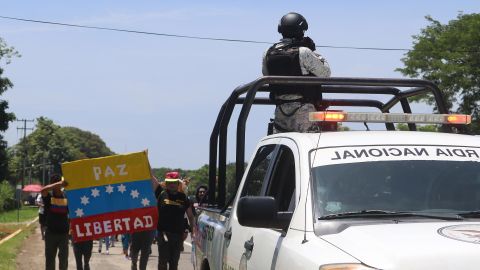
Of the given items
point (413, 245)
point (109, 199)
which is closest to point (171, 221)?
point (109, 199)

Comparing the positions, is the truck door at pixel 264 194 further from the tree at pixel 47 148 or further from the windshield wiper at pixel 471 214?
the tree at pixel 47 148

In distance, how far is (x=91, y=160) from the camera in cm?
1320

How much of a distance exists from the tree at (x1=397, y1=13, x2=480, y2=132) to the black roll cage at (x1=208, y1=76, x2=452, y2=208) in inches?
1074

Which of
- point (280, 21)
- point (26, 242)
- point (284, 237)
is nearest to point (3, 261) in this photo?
point (26, 242)

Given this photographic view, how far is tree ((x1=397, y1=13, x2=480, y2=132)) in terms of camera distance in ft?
115

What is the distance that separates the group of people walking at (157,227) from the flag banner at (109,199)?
20cm

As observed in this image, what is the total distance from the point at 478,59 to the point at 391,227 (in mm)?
32050

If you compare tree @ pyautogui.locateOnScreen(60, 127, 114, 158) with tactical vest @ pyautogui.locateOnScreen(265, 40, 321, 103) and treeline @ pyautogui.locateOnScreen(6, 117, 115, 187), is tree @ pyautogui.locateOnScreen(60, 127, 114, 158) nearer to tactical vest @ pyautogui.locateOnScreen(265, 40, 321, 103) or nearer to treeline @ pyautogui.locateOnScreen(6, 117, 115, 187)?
treeline @ pyautogui.locateOnScreen(6, 117, 115, 187)

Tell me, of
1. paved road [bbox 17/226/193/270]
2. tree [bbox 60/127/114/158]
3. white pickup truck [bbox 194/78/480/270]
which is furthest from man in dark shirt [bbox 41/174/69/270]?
tree [bbox 60/127/114/158]

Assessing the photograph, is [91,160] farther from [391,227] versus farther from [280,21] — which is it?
[391,227]

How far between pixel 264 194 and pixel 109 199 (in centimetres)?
764

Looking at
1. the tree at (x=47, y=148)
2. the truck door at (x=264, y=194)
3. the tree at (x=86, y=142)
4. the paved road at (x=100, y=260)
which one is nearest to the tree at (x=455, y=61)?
the paved road at (x=100, y=260)

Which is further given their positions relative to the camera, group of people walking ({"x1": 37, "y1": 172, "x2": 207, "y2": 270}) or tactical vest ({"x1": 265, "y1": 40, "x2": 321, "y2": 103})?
group of people walking ({"x1": 37, "y1": 172, "x2": 207, "y2": 270})

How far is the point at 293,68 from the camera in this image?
770 centimetres
